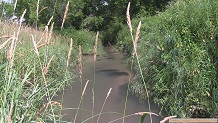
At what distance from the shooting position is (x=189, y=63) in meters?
3.41

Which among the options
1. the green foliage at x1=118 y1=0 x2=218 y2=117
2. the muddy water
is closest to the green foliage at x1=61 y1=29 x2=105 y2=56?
the muddy water

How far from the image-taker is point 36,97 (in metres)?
1.38

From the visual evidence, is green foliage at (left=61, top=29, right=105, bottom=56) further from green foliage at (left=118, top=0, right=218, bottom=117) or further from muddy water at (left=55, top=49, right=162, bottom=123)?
green foliage at (left=118, top=0, right=218, bottom=117)

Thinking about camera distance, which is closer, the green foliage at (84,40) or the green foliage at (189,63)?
the green foliage at (189,63)

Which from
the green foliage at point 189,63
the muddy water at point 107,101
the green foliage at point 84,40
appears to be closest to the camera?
the green foliage at point 189,63

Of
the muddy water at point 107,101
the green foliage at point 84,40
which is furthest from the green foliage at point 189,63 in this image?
the green foliage at point 84,40

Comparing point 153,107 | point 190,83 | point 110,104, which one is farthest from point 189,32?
point 110,104

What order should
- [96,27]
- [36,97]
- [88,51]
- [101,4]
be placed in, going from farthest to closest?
1. [101,4]
2. [96,27]
3. [88,51]
4. [36,97]

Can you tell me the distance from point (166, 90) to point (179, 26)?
0.69 meters

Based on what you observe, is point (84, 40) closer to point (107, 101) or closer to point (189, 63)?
point (107, 101)

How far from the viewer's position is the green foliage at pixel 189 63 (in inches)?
133

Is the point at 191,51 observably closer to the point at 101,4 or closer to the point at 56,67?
the point at 56,67

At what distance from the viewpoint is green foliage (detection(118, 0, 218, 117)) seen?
3.37 metres

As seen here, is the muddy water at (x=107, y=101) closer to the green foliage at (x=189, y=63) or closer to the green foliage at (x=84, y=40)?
the green foliage at (x=189, y=63)
